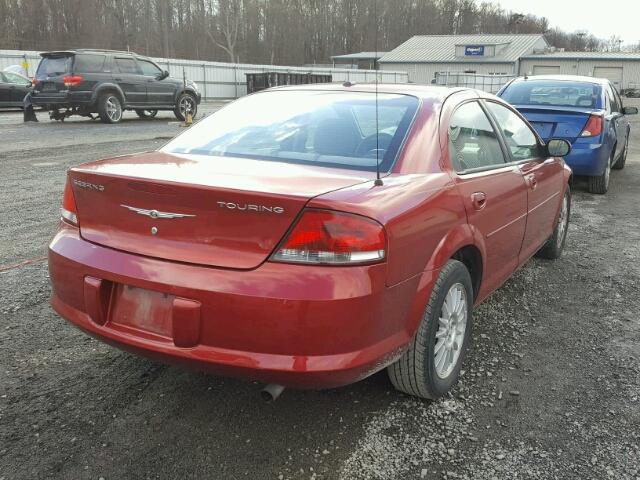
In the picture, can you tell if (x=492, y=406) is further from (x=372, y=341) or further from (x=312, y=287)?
(x=312, y=287)

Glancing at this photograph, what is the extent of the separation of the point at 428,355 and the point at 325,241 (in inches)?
32.7

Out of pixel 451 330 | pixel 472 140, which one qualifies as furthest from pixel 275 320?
pixel 472 140

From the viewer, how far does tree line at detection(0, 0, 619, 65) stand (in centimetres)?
5562

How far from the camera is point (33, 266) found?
4559 millimetres

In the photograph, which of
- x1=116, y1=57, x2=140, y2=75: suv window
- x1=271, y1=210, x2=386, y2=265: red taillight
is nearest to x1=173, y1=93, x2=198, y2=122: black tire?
x1=116, y1=57, x2=140, y2=75: suv window

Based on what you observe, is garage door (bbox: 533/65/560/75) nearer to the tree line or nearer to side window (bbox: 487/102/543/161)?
the tree line

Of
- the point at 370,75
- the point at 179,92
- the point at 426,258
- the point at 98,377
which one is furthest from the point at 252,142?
the point at 370,75

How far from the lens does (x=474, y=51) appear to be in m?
63.0

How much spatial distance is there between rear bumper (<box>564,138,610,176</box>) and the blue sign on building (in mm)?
59308

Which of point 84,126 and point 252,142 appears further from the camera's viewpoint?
point 84,126

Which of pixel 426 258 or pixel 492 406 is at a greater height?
pixel 426 258

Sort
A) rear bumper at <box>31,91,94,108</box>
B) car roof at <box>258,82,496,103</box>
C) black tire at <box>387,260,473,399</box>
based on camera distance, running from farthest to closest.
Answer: rear bumper at <box>31,91,94,108</box> < car roof at <box>258,82,496,103</box> < black tire at <box>387,260,473,399</box>

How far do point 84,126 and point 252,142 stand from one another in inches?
554

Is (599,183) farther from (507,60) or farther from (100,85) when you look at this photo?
(507,60)
